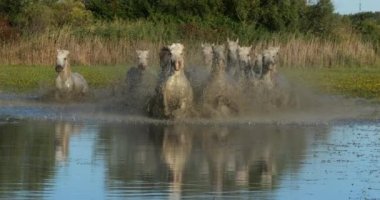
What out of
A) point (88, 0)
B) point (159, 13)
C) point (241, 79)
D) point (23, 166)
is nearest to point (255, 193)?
point (23, 166)

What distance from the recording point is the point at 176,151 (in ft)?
53.9

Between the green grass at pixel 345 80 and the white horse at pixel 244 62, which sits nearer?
the white horse at pixel 244 62

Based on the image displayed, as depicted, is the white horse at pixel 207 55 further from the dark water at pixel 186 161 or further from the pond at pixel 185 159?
the dark water at pixel 186 161

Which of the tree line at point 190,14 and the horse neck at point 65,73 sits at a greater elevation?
the tree line at point 190,14

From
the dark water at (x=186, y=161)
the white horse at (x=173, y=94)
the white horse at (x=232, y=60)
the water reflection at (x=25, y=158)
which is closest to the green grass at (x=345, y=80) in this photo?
the white horse at (x=232, y=60)

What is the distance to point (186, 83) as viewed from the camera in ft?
72.9

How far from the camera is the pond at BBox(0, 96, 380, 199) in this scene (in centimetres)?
1241

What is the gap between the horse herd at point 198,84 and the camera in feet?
72.3

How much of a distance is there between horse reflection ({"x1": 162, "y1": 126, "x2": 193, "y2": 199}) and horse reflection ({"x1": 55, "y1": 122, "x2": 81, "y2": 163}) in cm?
145

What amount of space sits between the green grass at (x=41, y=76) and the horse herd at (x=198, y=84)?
232 cm

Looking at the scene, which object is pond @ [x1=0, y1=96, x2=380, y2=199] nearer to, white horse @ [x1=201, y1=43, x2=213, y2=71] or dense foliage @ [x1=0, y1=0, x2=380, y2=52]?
white horse @ [x1=201, y1=43, x2=213, y2=71]

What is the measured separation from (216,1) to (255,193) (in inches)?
1940

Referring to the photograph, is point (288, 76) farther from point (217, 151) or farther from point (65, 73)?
point (217, 151)

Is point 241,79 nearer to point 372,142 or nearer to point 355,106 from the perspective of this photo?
point 355,106
